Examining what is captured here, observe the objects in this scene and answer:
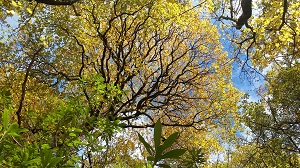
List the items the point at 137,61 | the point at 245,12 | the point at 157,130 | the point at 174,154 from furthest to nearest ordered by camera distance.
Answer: the point at 137,61
the point at 245,12
the point at 174,154
the point at 157,130

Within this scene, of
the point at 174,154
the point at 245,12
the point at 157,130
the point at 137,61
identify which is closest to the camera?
the point at 157,130

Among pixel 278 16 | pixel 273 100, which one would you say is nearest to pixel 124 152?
pixel 273 100

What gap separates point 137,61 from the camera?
1060cm

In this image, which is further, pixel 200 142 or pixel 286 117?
pixel 200 142

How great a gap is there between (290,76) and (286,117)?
6.15 ft

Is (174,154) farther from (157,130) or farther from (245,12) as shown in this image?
(245,12)

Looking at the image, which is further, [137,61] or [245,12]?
[137,61]

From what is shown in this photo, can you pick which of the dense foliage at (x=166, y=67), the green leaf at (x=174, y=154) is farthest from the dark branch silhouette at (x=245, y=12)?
the green leaf at (x=174, y=154)

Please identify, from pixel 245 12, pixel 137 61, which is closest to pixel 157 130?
pixel 245 12

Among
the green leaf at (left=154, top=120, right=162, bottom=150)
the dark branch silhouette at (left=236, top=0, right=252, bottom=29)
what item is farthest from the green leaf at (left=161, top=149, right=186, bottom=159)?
the dark branch silhouette at (left=236, top=0, right=252, bottom=29)

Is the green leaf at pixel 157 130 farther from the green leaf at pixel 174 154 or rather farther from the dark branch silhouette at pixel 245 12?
the dark branch silhouette at pixel 245 12

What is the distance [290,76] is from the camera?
35.8ft

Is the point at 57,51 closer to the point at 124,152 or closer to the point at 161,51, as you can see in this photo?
the point at 161,51

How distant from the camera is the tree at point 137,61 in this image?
9.00m
